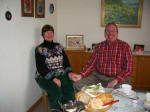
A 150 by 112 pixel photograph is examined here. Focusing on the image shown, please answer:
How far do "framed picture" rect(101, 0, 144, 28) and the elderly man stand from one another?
1415 millimetres

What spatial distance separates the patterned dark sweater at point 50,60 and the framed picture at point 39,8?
56 centimetres

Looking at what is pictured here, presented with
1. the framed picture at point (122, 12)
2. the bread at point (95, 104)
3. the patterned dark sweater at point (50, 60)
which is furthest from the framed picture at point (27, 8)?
the framed picture at point (122, 12)

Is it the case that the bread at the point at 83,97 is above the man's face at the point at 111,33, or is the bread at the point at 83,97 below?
below

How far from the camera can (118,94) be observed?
1528 millimetres

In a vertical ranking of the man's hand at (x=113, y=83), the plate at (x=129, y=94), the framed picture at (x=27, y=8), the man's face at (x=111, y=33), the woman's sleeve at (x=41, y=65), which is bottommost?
the man's hand at (x=113, y=83)

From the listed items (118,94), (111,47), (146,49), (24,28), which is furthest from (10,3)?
(146,49)

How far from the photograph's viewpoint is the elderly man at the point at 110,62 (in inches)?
84.5

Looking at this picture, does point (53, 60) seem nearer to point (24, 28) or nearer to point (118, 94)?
point (24, 28)

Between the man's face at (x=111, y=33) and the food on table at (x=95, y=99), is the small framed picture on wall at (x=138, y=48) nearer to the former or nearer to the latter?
the man's face at (x=111, y=33)

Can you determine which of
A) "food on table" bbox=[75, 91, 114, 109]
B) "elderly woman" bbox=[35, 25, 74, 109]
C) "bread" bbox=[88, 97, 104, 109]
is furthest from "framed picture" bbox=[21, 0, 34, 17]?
"bread" bbox=[88, 97, 104, 109]

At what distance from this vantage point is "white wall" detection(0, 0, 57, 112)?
6.02ft

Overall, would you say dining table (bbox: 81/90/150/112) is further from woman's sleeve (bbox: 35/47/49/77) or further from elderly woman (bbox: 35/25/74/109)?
woman's sleeve (bbox: 35/47/49/77)

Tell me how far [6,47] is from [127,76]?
1.42 meters

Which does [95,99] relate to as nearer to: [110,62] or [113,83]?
[113,83]
